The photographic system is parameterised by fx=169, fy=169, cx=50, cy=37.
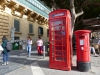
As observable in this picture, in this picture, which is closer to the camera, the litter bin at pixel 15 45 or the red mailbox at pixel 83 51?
the red mailbox at pixel 83 51

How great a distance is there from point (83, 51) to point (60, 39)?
3.92 feet

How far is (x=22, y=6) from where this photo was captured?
21.4 meters

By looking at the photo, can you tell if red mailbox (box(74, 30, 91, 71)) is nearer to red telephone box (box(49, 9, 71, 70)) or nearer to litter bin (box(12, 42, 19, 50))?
red telephone box (box(49, 9, 71, 70))

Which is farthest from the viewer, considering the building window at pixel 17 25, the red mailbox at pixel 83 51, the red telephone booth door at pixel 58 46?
the building window at pixel 17 25

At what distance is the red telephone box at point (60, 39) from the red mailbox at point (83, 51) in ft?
1.48

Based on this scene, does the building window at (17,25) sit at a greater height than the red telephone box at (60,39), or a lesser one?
greater

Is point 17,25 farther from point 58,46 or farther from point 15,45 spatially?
point 58,46

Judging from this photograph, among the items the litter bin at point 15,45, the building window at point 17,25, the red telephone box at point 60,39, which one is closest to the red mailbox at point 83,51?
the red telephone box at point 60,39

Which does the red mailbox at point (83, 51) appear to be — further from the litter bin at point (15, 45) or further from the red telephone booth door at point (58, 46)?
the litter bin at point (15, 45)

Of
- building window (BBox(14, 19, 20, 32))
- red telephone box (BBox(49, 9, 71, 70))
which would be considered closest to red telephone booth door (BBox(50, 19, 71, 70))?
red telephone box (BBox(49, 9, 71, 70))

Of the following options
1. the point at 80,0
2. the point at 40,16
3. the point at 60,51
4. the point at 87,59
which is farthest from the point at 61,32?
the point at 40,16

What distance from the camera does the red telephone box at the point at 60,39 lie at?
760 cm

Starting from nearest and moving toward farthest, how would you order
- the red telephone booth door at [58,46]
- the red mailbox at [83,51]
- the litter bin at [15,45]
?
1. the red mailbox at [83,51]
2. the red telephone booth door at [58,46]
3. the litter bin at [15,45]

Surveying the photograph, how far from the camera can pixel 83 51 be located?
7.59 metres
